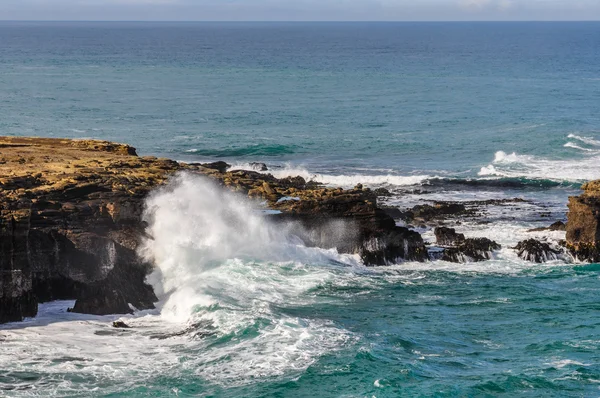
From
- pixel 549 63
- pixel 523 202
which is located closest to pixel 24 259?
pixel 523 202

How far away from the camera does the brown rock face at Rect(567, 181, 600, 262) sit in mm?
39750

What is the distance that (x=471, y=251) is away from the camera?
3997 centimetres

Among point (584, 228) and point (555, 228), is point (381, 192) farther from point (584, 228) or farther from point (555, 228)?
point (584, 228)

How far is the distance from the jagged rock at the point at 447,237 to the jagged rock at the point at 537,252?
8.50 feet

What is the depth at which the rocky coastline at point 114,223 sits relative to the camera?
1240 inches

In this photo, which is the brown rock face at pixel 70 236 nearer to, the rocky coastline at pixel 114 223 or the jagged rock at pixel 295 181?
the rocky coastline at pixel 114 223

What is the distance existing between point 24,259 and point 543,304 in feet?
59.7

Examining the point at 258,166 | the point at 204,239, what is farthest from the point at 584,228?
the point at 258,166

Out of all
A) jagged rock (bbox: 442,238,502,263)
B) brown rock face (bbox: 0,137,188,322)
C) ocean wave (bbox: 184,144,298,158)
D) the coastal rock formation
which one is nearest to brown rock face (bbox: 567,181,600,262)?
jagged rock (bbox: 442,238,502,263)

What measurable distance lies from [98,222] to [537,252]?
18.3 m

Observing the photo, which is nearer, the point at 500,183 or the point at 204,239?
the point at 204,239

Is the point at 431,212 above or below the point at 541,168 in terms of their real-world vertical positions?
below

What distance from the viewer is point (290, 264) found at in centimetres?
3744

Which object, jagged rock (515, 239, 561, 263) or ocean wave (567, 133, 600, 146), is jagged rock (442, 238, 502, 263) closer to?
jagged rock (515, 239, 561, 263)
